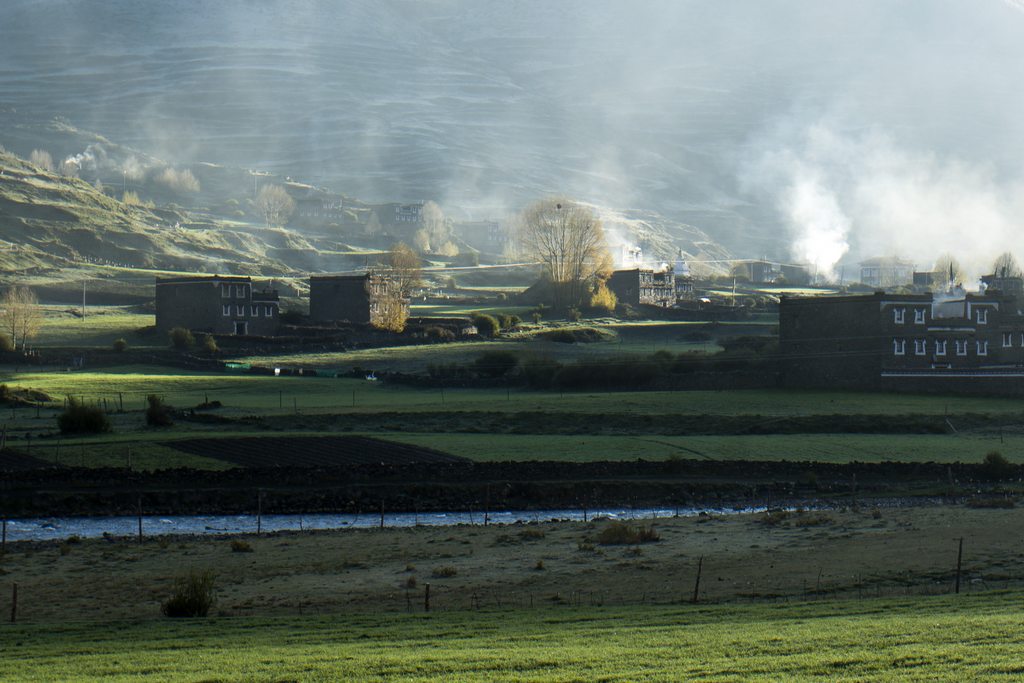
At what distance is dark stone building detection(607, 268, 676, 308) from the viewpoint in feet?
438

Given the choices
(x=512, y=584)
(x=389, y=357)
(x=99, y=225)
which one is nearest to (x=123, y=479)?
(x=512, y=584)

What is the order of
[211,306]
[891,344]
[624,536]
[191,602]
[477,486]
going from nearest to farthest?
[191,602]
[624,536]
[477,486]
[891,344]
[211,306]

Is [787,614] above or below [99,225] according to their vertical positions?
below

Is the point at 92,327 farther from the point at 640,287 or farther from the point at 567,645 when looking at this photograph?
the point at 567,645

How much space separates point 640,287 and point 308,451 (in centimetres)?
8527

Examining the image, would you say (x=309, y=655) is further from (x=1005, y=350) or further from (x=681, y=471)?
Result: (x=1005, y=350)

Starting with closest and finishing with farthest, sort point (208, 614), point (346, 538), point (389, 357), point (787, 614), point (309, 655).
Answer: point (309, 655) → point (787, 614) → point (208, 614) → point (346, 538) → point (389, 357)

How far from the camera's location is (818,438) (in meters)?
A: 56.4

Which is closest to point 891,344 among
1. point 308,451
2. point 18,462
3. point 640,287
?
point 308,451

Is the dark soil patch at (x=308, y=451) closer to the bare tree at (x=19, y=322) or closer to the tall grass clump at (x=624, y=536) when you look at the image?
the tall grass clump at (x=624, y=536)

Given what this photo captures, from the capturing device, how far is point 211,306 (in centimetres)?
10431

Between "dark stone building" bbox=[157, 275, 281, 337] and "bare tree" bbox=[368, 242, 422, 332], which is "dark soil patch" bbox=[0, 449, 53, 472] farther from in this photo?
"bare tree" bbox=[368, 242, 422, 332]

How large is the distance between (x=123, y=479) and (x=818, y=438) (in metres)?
28.5

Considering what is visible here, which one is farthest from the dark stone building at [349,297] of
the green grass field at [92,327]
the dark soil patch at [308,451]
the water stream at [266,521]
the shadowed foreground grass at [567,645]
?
the shadowed foreground grass at [567,645]
